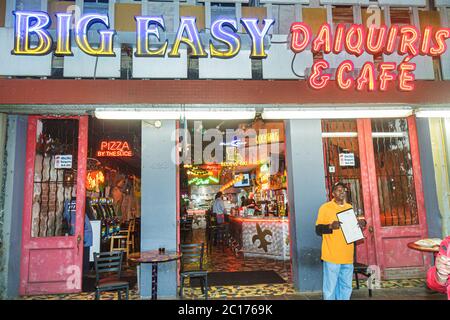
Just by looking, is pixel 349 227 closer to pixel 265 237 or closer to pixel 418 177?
pixel 418 177

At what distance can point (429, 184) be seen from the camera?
24.0 ft

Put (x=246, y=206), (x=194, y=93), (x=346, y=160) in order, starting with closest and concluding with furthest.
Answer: (x=194, y=93), (x=346, y=160), (x=246, y=206)

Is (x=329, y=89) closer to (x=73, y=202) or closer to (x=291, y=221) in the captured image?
(x=291, y=221)

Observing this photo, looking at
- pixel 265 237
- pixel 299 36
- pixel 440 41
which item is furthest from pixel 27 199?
pixel 440 41

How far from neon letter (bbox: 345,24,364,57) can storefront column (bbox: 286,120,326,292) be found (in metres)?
1.58

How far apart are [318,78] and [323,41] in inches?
36.7

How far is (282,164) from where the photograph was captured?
12.6 metres

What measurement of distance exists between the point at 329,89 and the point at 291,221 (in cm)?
286

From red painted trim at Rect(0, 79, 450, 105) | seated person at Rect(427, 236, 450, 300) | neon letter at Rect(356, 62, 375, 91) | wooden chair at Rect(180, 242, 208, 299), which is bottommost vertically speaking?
wooden chair at Rect(180, 242, 208, 299)

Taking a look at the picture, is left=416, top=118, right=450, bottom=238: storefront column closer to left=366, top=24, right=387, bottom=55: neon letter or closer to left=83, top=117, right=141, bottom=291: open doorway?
left=366, top=24, right=387, bottom=55: neon letter

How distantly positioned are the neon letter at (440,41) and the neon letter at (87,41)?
250 inches

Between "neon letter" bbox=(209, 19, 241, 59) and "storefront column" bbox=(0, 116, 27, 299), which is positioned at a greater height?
"neon letter" bbox=(209, 19, 241, 59)

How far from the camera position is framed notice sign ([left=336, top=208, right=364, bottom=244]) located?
4934mm

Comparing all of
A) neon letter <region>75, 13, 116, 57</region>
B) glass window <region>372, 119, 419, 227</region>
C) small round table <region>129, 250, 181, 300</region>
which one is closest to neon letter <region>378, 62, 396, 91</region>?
glass window <region>372, 119, 419, 227</region>
